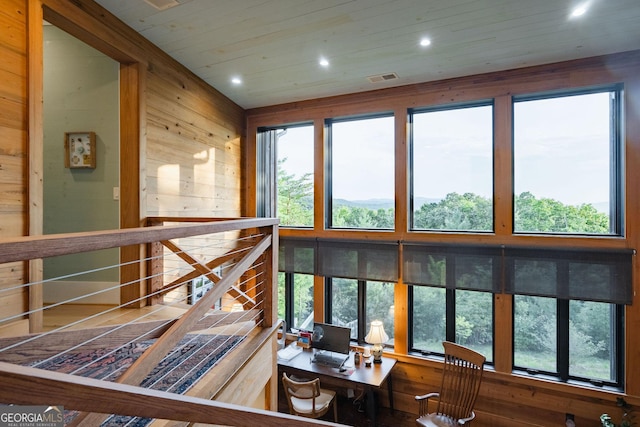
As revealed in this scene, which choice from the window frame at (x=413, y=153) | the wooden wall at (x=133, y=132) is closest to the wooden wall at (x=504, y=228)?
the window frame at (x=413, y=153)

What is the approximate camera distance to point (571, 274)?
357 cm

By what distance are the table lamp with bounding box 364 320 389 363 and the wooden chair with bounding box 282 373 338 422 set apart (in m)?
0.77

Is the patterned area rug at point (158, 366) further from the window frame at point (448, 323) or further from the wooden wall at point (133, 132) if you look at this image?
the window frame at point (448, 323)

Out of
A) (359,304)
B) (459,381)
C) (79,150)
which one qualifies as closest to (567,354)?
(459,381)

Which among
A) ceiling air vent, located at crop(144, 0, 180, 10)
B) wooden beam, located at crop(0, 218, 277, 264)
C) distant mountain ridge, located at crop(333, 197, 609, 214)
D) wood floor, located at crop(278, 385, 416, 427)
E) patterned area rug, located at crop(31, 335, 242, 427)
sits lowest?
wood floor, located at crop(278, 385, 416, 427)

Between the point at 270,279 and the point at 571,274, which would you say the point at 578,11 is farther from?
the point at 270,279

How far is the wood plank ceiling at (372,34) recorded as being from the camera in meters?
2.65

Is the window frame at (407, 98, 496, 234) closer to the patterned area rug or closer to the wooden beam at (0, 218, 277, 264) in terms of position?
the patterned area rug

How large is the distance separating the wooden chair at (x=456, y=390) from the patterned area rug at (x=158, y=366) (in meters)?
2.66

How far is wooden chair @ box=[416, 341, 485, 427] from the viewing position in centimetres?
354

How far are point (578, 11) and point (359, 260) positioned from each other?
3.39m

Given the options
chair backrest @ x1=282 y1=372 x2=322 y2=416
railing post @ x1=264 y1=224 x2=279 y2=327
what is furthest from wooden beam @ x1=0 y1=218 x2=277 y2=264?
chair backrest @ x1=282 y1=372 x2=322 y2=416

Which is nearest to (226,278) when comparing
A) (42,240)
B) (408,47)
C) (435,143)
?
(42,240)

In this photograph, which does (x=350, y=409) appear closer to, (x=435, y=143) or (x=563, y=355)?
(x=563, y=355)
